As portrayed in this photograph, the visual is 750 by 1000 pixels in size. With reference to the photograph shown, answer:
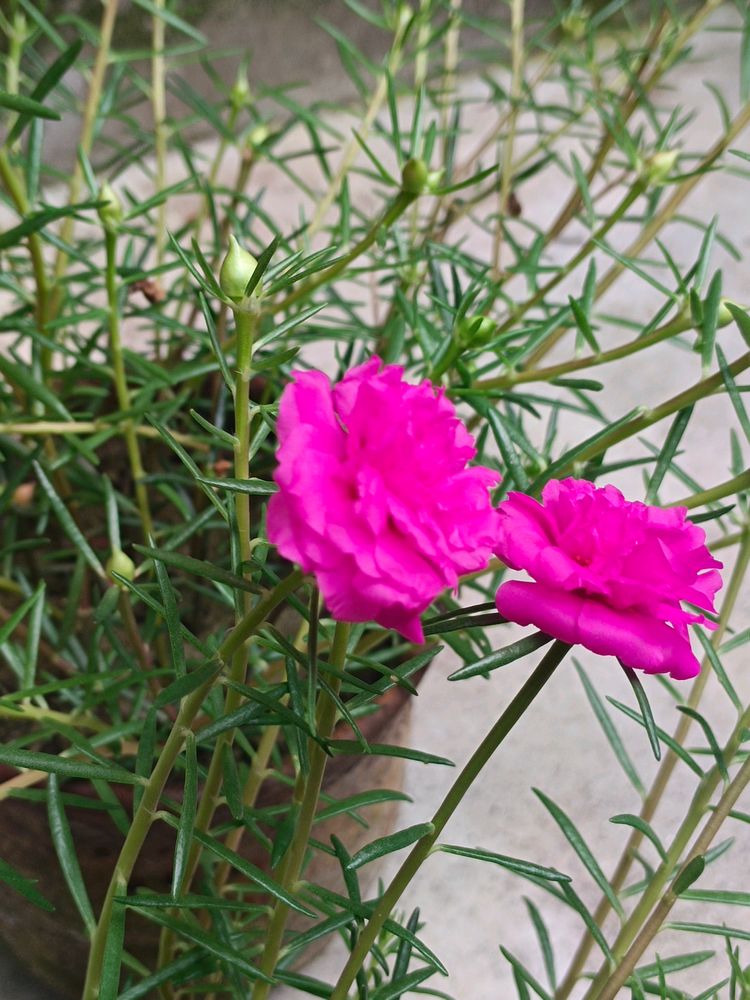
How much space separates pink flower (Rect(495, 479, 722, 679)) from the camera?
0.77ft

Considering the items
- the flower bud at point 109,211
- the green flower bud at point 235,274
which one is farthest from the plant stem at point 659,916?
the flower bud at point 109,211

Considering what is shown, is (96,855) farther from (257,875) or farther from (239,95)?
(239,95)

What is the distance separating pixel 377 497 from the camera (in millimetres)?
203

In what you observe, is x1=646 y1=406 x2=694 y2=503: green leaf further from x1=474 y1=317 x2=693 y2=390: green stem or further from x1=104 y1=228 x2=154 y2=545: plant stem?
x1=104 y1=228 x2=154 y2=545: plant stem

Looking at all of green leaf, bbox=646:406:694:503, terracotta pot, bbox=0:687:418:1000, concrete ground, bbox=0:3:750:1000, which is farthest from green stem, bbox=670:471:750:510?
concrete ground, bbox=0:3:750:1000

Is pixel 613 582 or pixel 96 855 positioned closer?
pixel 613 582

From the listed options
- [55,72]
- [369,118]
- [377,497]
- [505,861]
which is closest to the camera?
[377,497]

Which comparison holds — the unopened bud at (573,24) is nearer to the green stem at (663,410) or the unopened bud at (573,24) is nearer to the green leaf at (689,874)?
the green stem at (663,410)

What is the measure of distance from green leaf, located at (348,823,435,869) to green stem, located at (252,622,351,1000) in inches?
0.8

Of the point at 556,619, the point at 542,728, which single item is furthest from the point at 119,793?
the point at 542,728

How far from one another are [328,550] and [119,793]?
0.31 metres

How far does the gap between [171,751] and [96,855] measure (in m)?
0.24

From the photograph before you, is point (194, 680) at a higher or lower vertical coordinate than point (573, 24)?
lower

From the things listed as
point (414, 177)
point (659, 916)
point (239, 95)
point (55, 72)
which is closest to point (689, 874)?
point (659, 916)
